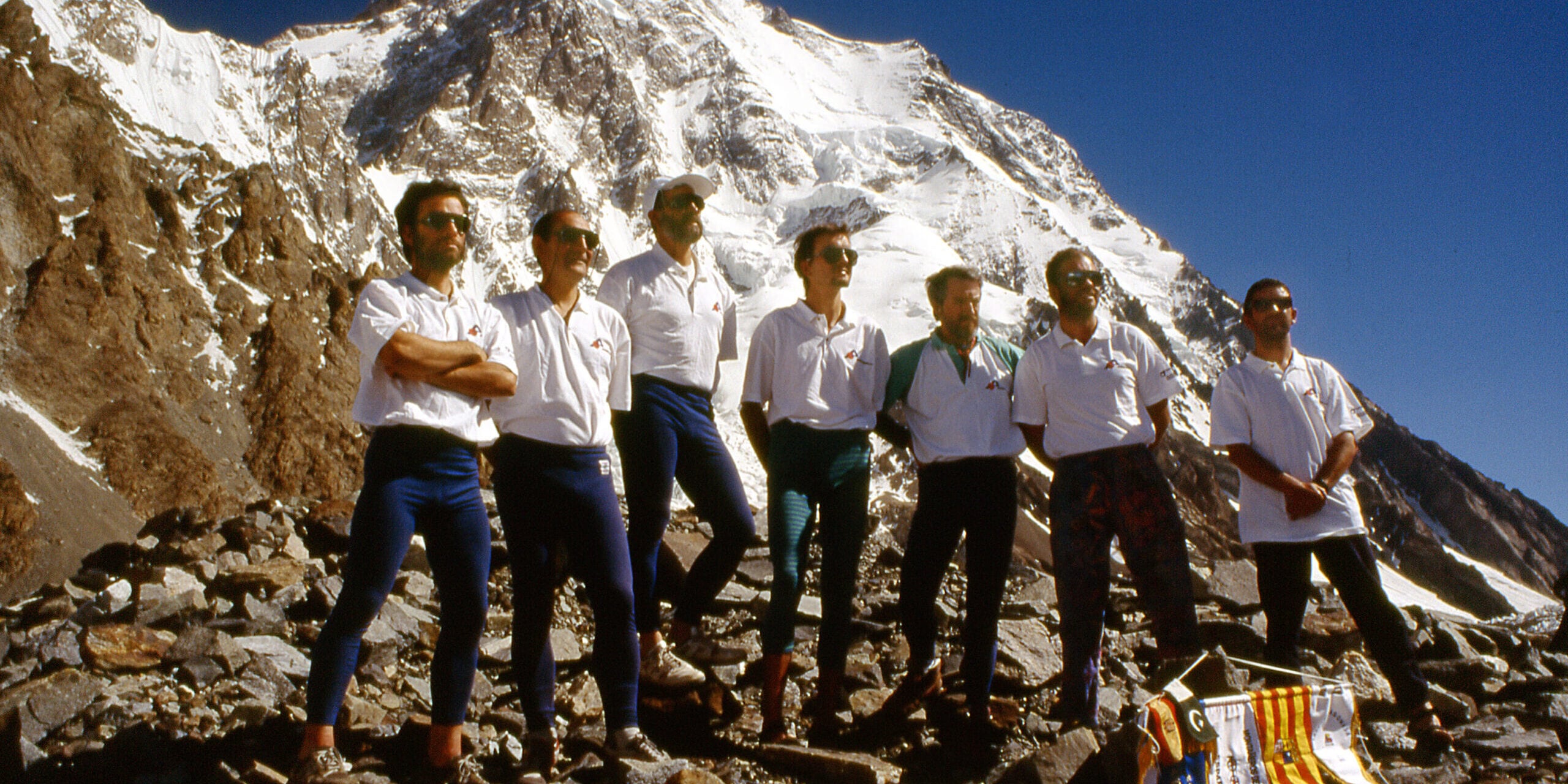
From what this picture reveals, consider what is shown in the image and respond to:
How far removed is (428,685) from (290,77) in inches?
4937

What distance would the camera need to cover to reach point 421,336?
3977 millimetres

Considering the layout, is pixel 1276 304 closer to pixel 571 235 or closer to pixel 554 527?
pixel 571 235

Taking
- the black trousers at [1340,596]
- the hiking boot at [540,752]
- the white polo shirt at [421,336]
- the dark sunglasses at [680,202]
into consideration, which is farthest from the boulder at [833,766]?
the dark sunglasses at [680,202]

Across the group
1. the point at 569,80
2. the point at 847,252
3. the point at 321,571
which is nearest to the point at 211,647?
the point at 321,571

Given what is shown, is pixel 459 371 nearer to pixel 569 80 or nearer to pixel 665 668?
pixel 665 668

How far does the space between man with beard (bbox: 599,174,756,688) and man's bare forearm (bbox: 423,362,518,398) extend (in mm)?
850

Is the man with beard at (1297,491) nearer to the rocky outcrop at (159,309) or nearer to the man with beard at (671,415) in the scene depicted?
the man with beard at (671,415)

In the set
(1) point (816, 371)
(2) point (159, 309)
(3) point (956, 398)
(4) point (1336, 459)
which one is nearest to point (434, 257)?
(1) point (816, 371)

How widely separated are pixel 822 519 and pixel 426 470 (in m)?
1.87

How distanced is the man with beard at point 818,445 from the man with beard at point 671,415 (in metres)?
0.25

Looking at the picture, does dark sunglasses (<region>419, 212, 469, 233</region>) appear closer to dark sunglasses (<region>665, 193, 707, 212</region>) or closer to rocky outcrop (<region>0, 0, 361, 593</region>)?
dark sunglasses (<region>665, 193, 707, 212</region>)

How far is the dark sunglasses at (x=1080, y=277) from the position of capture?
16.3ft

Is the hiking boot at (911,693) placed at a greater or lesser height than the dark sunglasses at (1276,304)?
lesser

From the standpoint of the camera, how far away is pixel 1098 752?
4.13m
